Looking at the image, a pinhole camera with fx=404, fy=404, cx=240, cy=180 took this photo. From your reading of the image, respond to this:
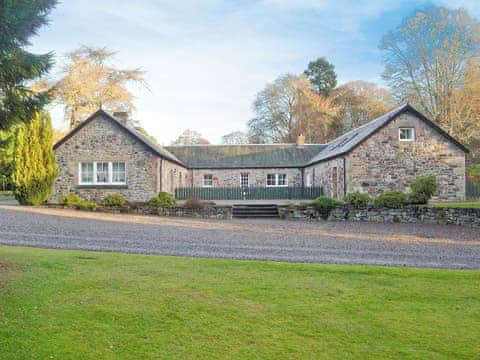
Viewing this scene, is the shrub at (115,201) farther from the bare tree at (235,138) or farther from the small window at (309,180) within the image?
the bare tree at (235,138)

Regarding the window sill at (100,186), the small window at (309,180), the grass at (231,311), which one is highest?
the small window at (309,180)

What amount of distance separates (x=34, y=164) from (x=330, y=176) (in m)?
17.2

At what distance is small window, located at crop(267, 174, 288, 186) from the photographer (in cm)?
3178

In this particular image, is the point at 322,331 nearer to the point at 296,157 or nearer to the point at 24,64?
the point at 24,64

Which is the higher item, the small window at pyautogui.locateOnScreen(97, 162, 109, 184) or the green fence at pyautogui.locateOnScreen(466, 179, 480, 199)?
the small window at pyautogui.locateOnScreen(97, 162, 109, 184)

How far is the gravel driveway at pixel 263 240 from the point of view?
909 cm

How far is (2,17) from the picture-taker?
19.4 feet

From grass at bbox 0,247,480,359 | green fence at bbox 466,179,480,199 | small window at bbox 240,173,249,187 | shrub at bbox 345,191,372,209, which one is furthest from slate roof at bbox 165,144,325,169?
grass at bbox 0,247,480,359

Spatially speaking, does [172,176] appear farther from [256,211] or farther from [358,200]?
[358,200]

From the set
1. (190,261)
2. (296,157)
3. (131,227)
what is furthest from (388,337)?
(296,157)

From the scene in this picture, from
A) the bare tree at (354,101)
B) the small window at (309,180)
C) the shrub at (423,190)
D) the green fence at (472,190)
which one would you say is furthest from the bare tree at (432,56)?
the shrub at (423,190)

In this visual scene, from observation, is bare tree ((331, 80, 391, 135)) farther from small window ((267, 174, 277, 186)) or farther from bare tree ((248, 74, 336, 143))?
small window ((267, 174, 277, 186))

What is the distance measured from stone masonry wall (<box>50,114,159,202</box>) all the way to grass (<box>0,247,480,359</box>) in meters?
15.9

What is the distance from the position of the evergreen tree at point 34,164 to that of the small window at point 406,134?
1942cm
